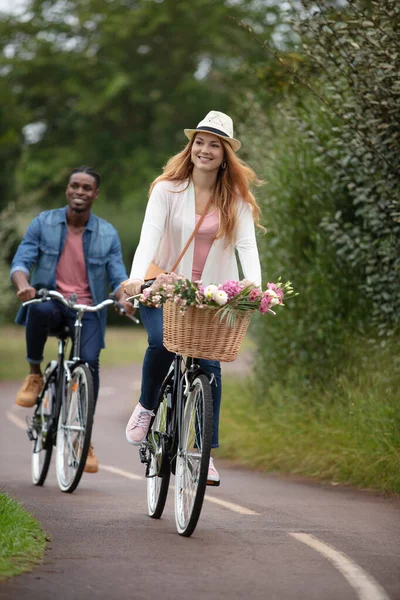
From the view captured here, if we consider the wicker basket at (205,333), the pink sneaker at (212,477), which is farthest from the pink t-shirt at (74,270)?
the wicker basket at (205,333)

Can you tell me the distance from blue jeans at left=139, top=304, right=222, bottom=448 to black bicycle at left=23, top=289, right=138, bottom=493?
4.48 ft

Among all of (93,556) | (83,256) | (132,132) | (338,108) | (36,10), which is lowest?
(93,556)

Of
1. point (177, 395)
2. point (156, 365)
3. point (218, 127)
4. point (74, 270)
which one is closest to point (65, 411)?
point (74, 270)

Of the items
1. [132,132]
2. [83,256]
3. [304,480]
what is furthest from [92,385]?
[132,132]

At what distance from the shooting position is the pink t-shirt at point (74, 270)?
368 inches

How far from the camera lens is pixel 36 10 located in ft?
133

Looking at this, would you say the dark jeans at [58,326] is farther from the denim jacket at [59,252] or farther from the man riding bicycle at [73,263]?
the denim jacket at [59,252]

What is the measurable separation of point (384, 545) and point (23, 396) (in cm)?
402

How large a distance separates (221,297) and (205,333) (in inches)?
10.0

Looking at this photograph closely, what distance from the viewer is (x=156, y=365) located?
7117mm

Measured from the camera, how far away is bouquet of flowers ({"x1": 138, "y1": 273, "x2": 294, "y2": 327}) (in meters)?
6.18

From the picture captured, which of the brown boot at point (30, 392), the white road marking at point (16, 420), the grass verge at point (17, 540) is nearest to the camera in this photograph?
the grass verge at point (17, 540)

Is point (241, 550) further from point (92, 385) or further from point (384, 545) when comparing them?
point (92, 385)

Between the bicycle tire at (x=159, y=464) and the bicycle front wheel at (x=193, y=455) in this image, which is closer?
the bicycle front wheel at (x=193, y=455)
